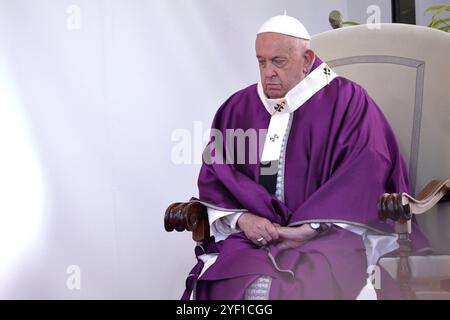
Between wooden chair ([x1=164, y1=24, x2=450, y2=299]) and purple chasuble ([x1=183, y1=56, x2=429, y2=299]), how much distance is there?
5.5 inches

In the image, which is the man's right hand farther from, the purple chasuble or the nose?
the nose

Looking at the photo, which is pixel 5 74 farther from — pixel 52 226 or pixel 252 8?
pixel 252 8

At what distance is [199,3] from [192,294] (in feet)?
7.07

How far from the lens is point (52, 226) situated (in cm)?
482

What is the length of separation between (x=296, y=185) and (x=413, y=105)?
2.24ft

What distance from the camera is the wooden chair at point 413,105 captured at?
3.54 metres

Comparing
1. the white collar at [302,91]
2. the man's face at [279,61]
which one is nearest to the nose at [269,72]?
the man's face at [279,61]

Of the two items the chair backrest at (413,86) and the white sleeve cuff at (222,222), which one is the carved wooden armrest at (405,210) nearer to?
the chair backrest at (413,86)

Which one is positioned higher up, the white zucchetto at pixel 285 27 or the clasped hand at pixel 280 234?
the white zucchetto at pixel 285 27

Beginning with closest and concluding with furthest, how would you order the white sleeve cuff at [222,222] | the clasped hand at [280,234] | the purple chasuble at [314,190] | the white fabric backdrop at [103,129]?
the purple chasuble at [314,190] → the clasped hand at [280,234] → the white sleeve cuff at [222,222] → the white fabric backdrop at [103,129]

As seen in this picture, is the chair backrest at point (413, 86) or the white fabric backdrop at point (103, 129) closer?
the chair backrest at point (413, 86)

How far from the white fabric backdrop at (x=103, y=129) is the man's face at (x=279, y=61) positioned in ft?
4.54

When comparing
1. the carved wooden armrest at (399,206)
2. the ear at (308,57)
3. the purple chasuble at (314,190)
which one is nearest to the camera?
the carved wooden armrest at (399,206)

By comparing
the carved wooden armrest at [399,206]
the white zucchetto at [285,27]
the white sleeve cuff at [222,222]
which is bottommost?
the white sleeve cuff at [222,222]
